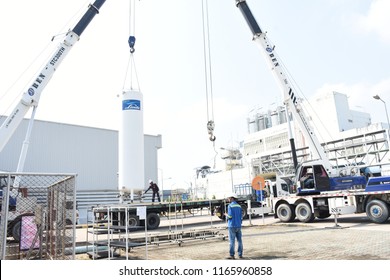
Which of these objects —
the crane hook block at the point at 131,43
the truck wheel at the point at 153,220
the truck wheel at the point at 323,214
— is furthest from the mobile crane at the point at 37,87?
the truck wheel at the point at 323,214

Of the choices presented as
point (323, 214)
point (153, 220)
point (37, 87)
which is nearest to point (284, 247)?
point (323, 214)

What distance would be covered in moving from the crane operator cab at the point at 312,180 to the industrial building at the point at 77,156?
59.0 ft

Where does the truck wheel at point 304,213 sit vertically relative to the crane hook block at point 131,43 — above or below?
below

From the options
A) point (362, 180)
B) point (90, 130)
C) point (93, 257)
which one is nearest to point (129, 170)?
point (93, 257)

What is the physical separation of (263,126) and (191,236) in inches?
1769

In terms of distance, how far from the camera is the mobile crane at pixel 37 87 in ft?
43.4

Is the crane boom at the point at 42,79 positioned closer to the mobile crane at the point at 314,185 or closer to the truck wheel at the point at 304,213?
the mobile crane at the point at 314,185

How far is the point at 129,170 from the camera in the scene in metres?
11.5

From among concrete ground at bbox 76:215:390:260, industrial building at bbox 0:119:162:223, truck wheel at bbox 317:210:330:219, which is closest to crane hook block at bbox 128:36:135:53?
concrete ground at bbox 76:215:390:260

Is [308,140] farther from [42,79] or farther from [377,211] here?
[42,79]

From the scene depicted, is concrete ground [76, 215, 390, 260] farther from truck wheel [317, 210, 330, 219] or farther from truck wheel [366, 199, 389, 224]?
truck wheel [317, 210, 330, 219]

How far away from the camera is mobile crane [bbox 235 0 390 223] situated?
51.5ft

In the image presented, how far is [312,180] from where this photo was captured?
17.5 m

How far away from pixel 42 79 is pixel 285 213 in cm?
1409
